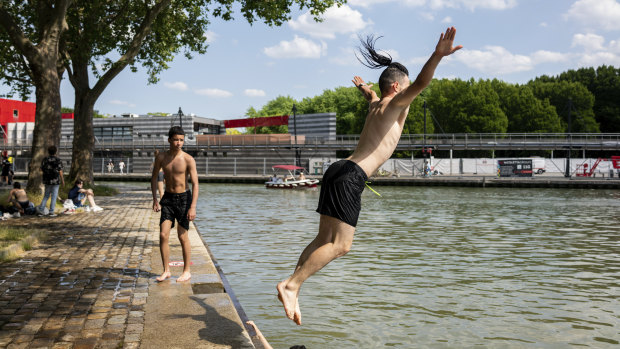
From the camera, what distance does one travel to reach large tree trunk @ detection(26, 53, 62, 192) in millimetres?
18625

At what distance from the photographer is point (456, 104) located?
83.6 meters

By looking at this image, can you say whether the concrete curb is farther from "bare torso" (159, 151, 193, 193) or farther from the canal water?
"bare torso" (159, 151, 193, 193)

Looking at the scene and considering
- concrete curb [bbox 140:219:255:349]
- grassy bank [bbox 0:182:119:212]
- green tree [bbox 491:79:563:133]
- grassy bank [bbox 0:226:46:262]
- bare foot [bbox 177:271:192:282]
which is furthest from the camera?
green tree [bbox 491:79:563:133]

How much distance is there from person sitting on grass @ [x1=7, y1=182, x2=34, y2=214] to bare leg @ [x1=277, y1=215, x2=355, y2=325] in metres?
13.5

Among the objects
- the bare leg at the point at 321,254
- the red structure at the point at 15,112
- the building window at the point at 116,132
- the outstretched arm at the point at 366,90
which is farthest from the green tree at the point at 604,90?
the bare leg at the point at 321,254

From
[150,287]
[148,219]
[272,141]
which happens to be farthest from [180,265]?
[272,141]

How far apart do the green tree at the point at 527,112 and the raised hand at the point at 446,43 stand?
81.9 m

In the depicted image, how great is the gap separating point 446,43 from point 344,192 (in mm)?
1345

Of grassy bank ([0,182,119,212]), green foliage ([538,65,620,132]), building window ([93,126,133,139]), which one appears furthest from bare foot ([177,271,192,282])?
building window ([93,126,133,139])

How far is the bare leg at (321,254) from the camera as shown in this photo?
428cm

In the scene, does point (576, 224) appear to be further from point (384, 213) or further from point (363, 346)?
Answer: point (363, 346)

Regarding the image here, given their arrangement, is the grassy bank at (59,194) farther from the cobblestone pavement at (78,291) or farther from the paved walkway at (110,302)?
the paved walkway at (110,302)

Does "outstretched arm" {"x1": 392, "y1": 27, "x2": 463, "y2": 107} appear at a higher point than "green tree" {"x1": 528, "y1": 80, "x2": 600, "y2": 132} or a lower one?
lower

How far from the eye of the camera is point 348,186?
4262 millimetres
